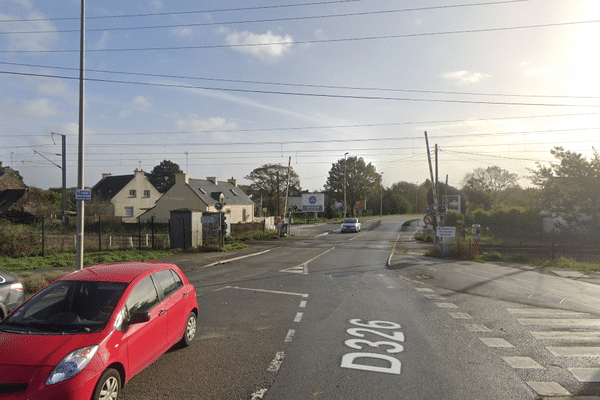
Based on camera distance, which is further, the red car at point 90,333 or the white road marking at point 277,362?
the white road marking at point 277,362

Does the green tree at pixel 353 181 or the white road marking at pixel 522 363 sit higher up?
the green tree at pixel 353 181

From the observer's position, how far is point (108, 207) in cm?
5191

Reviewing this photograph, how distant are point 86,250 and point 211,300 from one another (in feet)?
46.5

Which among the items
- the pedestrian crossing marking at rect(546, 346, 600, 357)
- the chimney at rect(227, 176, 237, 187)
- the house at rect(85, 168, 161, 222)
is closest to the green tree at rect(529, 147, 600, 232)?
the pedestrian crossing marking at rect(546, 346, 600, 357)

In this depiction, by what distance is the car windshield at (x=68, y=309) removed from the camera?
15.2 feet

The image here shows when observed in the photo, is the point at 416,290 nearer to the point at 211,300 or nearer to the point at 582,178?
the point at 211,300

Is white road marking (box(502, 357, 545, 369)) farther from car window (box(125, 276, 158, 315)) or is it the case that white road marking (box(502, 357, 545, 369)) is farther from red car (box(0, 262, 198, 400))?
car window (box(125, 276, 158, 315))

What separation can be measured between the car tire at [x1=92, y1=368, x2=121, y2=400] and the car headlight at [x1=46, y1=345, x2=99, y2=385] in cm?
26

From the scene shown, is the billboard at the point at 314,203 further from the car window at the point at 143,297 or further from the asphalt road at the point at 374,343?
the car window at the point at 143,297

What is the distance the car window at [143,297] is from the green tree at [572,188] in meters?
36.1

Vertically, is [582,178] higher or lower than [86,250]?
higher

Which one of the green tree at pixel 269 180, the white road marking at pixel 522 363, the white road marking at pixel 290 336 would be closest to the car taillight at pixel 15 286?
the white road marking at pixel 290 336

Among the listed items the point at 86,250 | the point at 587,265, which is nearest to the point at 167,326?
the point at 86,250

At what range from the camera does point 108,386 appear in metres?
4.41
